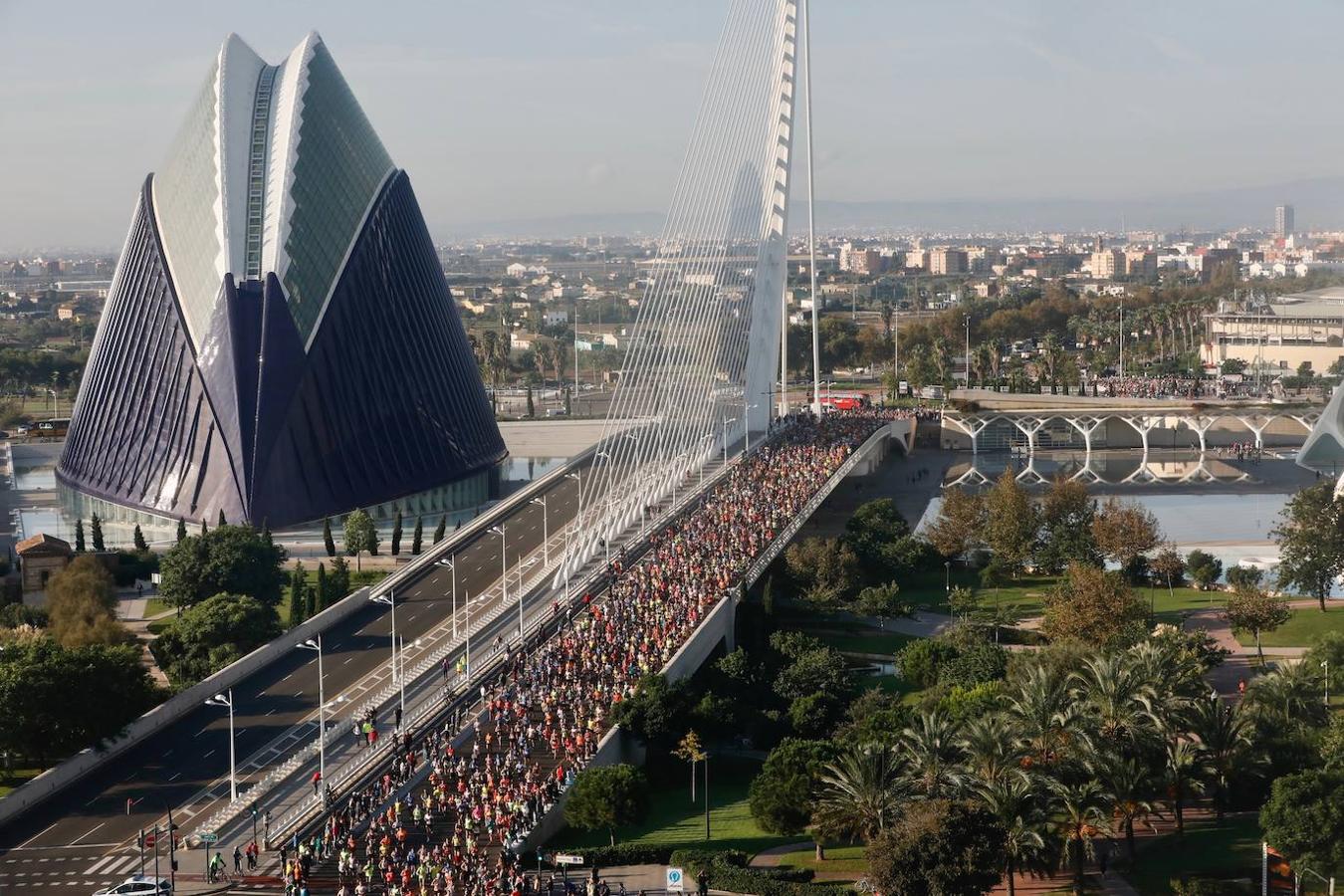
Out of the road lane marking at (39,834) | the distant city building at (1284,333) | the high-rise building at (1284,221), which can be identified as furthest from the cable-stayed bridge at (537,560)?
the high-rise building at (1284,221)

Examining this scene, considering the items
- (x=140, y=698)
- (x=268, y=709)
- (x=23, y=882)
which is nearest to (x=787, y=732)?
(x=268, y=709)

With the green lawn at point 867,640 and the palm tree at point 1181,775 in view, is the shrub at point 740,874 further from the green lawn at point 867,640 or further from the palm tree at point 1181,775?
the green lawn at point 867,640

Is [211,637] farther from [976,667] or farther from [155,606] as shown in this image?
[976,667]

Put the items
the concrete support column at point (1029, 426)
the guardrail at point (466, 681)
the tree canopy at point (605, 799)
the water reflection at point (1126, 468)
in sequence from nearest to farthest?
the guardrail at point (466, 681) → the tree canopy at point (605, 799) → the water reflection at point (1126, 468) → the concrete support column at point (1029, 426)

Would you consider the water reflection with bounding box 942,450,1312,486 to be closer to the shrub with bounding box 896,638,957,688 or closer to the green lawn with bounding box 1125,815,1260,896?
the shrub with bounding box 896,638,957,688

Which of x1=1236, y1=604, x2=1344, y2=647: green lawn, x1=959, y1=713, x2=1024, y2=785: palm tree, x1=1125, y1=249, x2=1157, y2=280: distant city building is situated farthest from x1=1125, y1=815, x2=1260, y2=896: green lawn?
x1=1125, y1=249, x2=1157, y2=280: distant city building

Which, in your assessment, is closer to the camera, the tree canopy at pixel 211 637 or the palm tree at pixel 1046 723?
the palm tree at pixel 1046 723

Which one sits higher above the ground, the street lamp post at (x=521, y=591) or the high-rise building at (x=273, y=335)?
the high-rise building at (x=273, y=335)

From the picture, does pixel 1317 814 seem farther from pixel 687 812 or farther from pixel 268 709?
pixel 268 709
